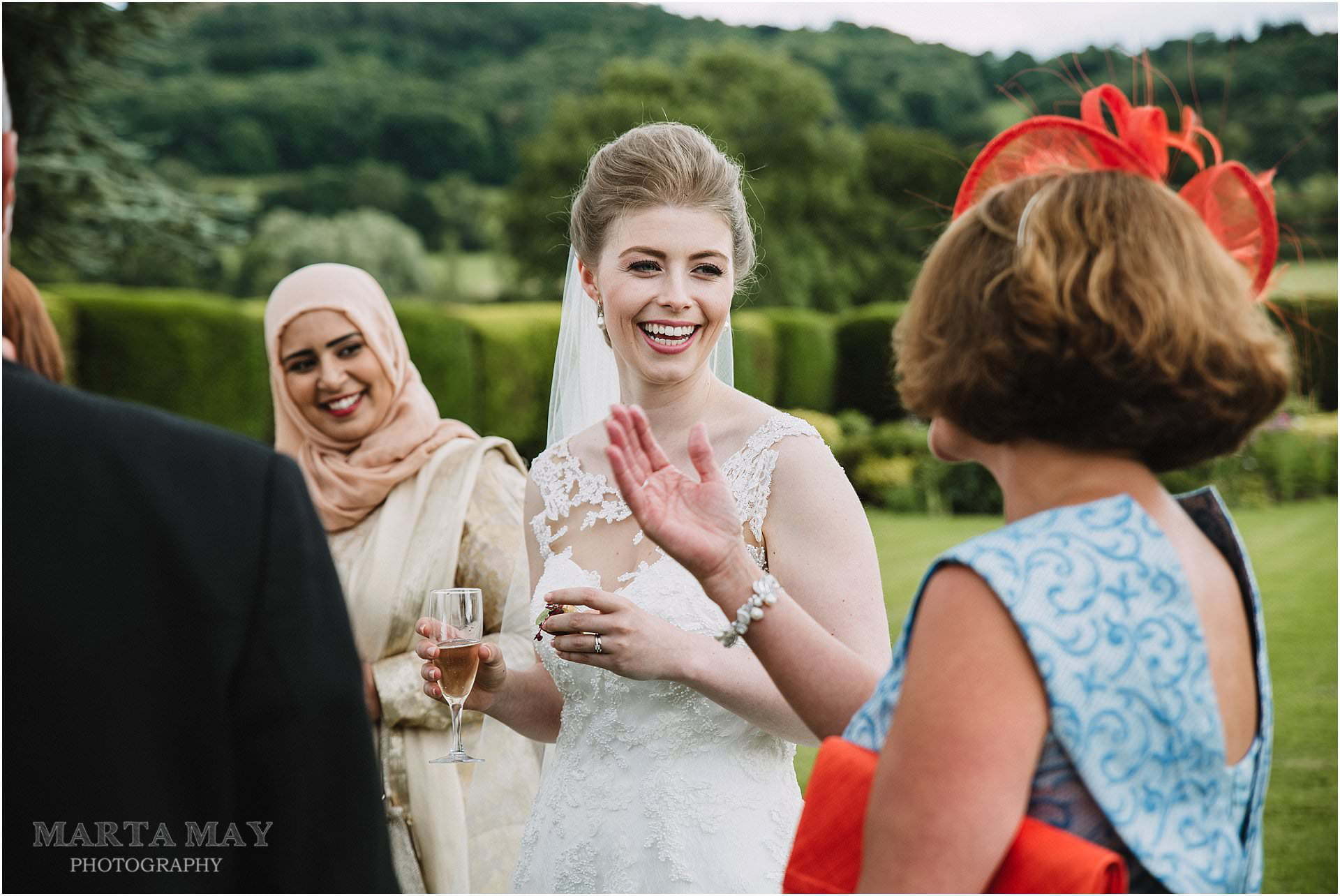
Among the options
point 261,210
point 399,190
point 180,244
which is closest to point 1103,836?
point 180,244

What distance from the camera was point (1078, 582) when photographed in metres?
1.50

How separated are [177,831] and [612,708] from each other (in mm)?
1675

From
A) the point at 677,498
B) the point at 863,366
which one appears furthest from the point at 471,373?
the point at 677,498

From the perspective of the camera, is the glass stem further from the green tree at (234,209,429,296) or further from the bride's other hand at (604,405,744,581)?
the green tree at (234,209,429,296)

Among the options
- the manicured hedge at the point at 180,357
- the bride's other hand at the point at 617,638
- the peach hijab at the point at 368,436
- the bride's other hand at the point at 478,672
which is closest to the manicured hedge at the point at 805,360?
the manicured hedge at the point at 180,357

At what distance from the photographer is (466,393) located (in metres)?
Answer: 16.8

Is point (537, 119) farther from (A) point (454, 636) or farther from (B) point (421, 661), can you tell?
(A) point (454, 636)

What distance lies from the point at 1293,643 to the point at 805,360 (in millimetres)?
13660

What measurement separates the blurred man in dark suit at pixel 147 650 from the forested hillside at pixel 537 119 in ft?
117

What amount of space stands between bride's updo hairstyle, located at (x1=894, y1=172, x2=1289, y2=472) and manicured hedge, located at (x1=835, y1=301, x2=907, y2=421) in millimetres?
21638

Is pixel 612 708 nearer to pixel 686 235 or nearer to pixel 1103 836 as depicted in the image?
pixel 686 235

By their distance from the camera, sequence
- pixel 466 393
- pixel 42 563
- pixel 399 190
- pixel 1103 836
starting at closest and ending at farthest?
pixel 42 563
pixel 1103 836
pixel 466 393
pixel 399 190

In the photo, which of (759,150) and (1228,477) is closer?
(1228,477)

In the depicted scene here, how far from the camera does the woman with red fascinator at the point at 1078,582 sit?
57.2 inches
